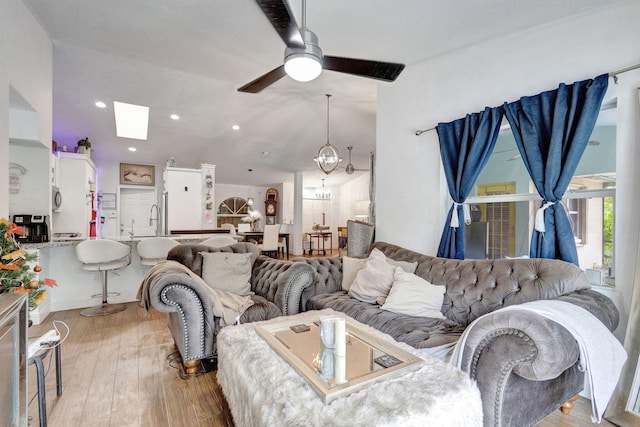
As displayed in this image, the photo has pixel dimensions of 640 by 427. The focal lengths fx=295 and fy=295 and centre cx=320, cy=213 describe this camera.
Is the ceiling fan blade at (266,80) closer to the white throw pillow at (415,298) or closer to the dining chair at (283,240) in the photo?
the white throw pillow at (415,298)

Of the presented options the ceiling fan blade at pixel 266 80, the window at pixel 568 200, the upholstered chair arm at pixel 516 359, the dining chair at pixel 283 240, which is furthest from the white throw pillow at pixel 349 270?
the dining chair at pixel 283 240

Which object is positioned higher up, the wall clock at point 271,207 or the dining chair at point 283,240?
the wall clock at point 271,207

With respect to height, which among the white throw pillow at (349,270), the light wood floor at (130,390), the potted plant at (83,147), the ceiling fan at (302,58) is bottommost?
the light wood floor at (130,390)

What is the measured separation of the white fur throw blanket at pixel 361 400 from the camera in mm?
979

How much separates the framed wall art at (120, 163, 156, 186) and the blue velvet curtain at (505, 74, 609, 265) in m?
8.07

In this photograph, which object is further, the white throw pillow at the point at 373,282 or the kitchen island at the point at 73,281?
the kitchen island at the point at 73,281

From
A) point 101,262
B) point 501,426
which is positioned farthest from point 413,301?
point 101,262

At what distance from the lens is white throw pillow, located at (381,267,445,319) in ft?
6.96

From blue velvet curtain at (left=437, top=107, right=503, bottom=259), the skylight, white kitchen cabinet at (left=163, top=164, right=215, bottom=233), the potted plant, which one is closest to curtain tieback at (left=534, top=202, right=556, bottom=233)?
blue velvet curtain at (left=437, top=107, right=503, bottom=259)

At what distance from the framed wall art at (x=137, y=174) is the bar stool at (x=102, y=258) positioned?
184 inches

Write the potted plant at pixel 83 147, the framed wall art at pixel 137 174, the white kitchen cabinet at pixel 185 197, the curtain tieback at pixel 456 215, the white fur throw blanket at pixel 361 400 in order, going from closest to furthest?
1. the white fur throw blanket at pixel 361 400
2. the curtain tieback at pixel 456 215
3. the potted plant at pixel 83 147
4. the white kitchen cabinet at pixel 185 197
5. the framed wall art at pixel 137 174

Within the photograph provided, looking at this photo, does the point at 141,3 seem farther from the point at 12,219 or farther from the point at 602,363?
the point at 602,363

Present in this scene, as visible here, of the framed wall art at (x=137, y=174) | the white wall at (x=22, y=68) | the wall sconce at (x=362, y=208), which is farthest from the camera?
the wall sconce at (x=362, y=208)

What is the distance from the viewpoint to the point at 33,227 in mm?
3119
